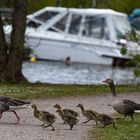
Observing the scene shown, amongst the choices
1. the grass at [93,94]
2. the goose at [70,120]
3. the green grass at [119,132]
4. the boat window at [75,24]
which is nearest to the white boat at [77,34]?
the boat window at [75,24]

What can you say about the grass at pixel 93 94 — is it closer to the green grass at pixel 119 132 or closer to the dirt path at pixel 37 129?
the green grass at pixel 119 132

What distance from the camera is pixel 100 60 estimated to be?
53.7 meters

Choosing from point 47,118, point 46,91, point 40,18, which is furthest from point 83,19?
point 47,118

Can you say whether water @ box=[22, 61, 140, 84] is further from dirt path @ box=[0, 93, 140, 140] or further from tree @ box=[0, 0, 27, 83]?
dirt path @ box=[0, 93, 140, 140]

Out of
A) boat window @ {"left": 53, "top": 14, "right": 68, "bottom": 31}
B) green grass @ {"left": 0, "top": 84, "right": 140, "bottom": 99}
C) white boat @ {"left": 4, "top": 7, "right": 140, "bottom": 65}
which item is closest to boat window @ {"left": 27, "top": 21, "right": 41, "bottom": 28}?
white boat @ {"left": 4, "top": 7, "right": 140, "bottom": 65}

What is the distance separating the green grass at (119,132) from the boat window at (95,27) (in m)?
37.8

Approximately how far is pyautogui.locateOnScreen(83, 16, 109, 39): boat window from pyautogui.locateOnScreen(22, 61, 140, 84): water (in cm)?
264

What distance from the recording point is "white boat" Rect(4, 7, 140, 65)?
52750mm

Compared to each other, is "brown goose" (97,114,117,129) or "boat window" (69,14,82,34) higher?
"brown goose" (97,114,117,129)

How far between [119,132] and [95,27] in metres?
41.3

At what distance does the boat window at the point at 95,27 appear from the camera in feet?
178

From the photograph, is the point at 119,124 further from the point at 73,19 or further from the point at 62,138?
the point at 73,19

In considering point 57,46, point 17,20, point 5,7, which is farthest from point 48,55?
point 17,20

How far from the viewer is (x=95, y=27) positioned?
2200 inches
